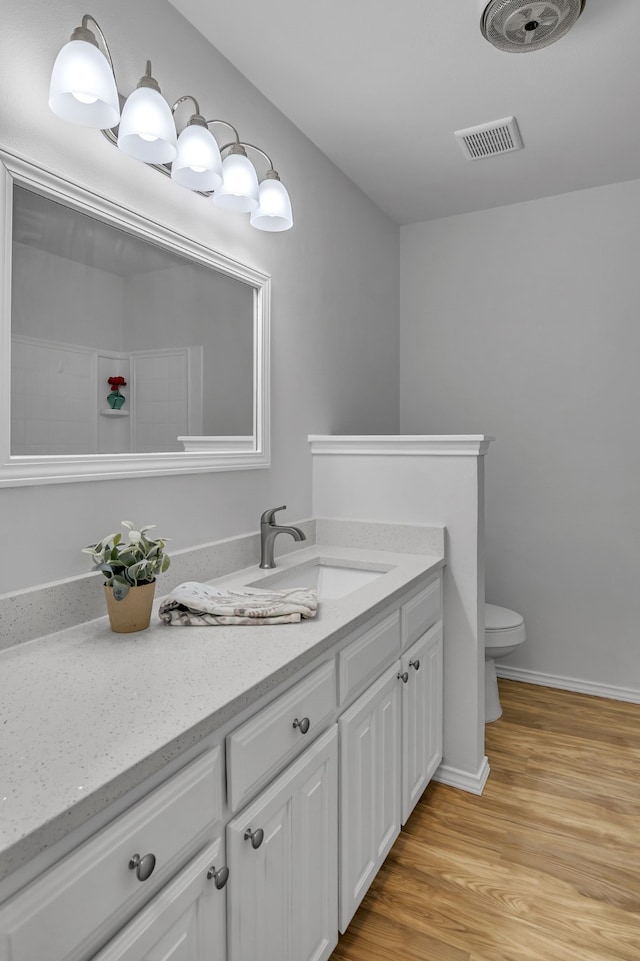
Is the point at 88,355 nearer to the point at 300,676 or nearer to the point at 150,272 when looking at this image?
the point at 150,272

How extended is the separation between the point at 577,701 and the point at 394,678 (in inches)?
62.9

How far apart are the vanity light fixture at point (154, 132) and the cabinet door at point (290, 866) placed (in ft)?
4.65

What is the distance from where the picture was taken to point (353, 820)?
1.40m

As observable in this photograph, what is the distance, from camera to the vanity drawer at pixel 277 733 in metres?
0.98

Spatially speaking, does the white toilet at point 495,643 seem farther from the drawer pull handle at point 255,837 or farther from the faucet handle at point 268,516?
the drawer pull handle at point 255,837

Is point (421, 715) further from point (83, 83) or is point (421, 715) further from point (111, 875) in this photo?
point (83, 83)

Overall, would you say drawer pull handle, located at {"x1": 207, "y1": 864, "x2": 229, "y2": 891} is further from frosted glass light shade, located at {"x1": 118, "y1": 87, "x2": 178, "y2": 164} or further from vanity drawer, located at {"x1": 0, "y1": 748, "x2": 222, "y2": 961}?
frosted glass light shade, located at {"x1": 118, "y1": 87, "x2": 178, "y2": 164}

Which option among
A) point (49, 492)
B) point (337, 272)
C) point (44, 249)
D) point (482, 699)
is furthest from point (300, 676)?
point (337, 272)

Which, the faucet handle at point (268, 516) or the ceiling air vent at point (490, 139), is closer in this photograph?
the faucet handle at point (268, 516)

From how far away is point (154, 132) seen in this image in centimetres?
133

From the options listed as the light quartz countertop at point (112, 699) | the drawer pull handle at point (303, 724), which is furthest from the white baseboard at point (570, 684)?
the drawer pull handle at point (303, 724)

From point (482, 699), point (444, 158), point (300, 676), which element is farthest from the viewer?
point (444, 158)

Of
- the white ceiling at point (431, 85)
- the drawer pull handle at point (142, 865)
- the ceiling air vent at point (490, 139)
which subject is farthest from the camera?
the ceiling air vent at point (490, 139)

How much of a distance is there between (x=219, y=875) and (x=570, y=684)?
2.46 m
